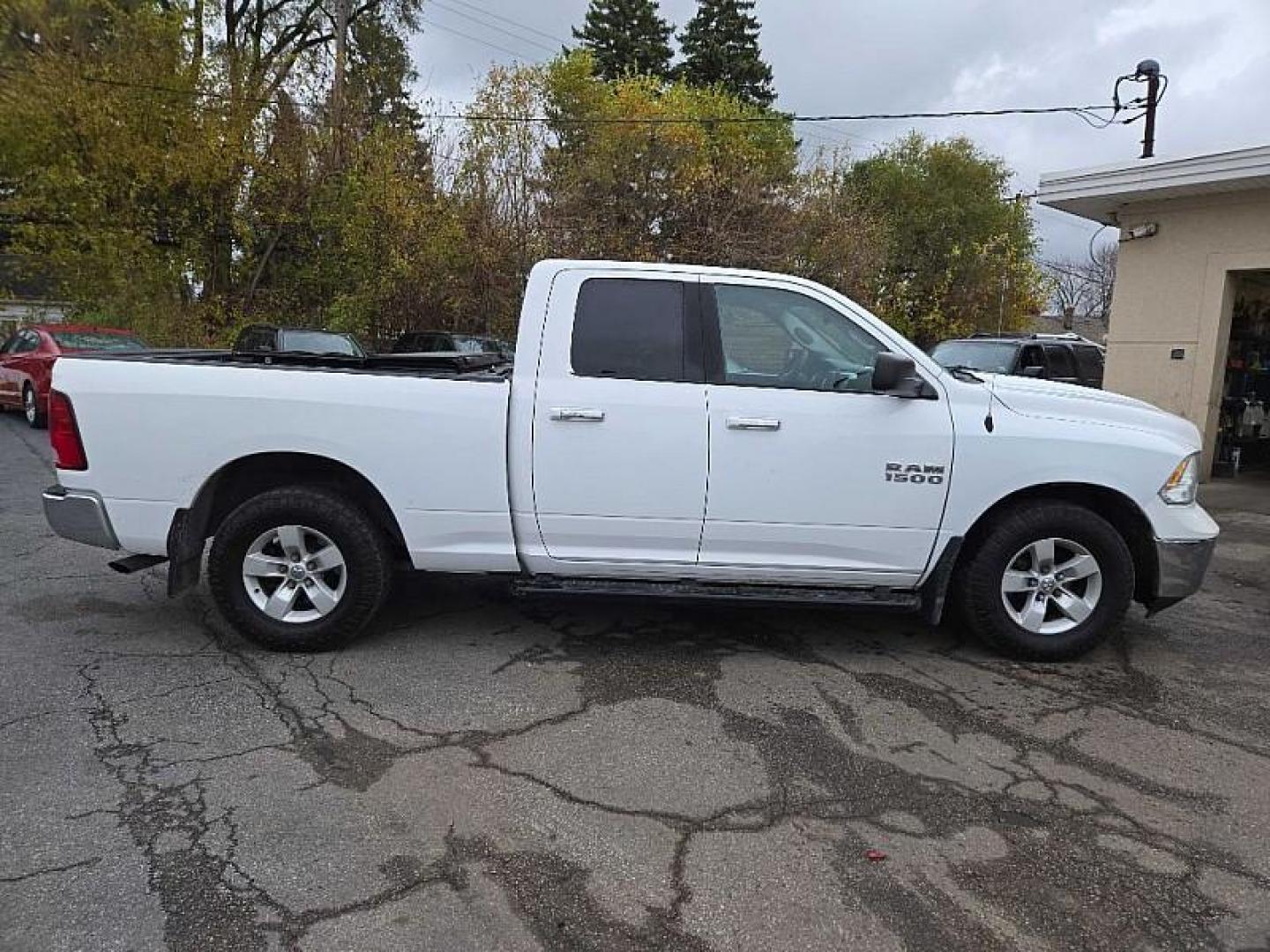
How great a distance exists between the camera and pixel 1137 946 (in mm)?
2484

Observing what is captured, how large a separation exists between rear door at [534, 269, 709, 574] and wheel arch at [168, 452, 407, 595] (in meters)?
0.87

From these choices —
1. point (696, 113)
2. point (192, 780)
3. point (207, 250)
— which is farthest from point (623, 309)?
point (696, 113)

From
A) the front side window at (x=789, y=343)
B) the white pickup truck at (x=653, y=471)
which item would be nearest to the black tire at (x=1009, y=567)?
the white pickup truck at (x=653, y=471)

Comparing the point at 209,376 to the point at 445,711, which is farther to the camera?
the point at 209,376

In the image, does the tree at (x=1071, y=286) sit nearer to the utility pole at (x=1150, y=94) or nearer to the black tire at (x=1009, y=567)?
the utility pole at (x=1150, y=94)

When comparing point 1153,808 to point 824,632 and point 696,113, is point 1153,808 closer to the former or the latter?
point 824,632

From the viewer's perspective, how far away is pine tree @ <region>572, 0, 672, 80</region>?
4128cm

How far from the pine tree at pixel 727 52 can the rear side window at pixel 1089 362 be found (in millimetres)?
30934

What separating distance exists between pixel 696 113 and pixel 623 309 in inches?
976

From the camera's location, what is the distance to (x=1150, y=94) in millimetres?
19203

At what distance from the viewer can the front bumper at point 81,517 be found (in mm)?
4418

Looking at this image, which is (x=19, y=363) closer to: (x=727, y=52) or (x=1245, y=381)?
(x=1245, y=381)

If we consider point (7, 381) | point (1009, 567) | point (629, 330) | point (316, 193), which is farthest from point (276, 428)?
point (316, 193)

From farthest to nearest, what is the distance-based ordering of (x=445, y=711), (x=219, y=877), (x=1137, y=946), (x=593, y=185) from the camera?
(x=593, y=185), (x=445, y=711), (x=219, y=877), (x=1137, y=946)
